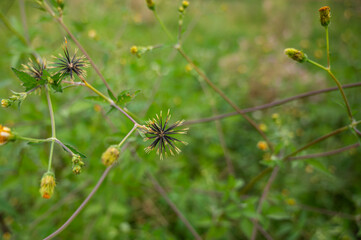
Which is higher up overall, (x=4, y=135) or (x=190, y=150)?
(x=4, y=135)

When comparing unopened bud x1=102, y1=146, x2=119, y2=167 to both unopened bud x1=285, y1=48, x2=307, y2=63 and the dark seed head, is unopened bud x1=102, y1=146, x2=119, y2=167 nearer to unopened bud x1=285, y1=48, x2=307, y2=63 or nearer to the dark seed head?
the dark seed head

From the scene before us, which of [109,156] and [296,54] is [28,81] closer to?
[109,156]

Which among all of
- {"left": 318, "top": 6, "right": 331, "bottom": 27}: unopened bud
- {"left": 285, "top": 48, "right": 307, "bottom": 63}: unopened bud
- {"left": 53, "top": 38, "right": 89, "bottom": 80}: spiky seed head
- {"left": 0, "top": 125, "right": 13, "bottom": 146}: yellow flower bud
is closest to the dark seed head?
{"left": 53, "top": 38, "right": 89, "bottom": 80}: spiky seed head

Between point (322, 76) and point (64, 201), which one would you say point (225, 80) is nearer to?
point (322, 76)

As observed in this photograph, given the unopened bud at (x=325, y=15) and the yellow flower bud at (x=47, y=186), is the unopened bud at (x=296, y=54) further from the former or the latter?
the yellow flower bud at (x=47, y=186)

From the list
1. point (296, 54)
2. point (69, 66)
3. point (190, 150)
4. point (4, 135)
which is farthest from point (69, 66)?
point (190, 150)

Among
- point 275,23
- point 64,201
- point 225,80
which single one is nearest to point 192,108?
point 225,80

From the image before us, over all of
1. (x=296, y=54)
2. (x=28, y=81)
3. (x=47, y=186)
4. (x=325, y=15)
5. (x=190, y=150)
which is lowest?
(x=190, y=150)

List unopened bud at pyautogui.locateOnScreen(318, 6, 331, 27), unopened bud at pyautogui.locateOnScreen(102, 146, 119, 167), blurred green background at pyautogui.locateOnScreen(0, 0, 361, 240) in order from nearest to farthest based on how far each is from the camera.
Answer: unopened bud at pyautogui.locateOnScreen(102, 146, 119, 167)
unopened bud at pyautogui.locateOnScreen(318, 6, 331, 27)
blurred green background at pyautogui.locateOnScreen(0, 0, 361, 240)
